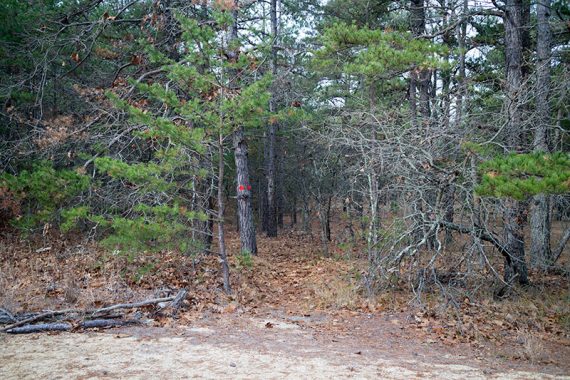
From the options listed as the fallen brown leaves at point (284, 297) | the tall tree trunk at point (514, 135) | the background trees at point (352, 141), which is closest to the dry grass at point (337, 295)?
the fallen brown leaves at point (284, 297)

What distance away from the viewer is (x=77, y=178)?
1002cm

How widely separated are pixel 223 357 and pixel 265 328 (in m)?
1.53

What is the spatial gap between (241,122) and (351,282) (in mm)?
3778

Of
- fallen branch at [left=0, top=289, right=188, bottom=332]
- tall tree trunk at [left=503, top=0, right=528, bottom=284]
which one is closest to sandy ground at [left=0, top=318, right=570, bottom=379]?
fallen branch at [left=0, top=289, right=188, bottom=332]

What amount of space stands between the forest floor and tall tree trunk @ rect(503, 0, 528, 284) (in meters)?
0.52

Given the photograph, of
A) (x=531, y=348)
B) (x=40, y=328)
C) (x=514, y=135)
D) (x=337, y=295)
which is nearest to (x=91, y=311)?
(x=40, y=328)

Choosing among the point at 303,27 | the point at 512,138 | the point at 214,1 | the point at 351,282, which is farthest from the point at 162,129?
the point at 303,27

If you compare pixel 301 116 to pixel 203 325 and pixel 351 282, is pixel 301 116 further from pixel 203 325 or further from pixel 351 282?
pixel 203 325

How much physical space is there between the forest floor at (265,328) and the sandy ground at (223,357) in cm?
1

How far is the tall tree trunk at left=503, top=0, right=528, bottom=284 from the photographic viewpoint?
26.5 feet

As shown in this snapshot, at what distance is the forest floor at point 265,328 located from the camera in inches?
200

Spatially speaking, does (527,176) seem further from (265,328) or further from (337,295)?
(337,295)

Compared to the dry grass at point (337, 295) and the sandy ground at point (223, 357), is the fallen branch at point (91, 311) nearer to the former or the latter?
the sandy ground at point (223, 357)

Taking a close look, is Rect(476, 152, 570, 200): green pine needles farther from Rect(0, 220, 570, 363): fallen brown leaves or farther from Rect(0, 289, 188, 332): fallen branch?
Rect(0, 289, 188, 332): fallen branch
